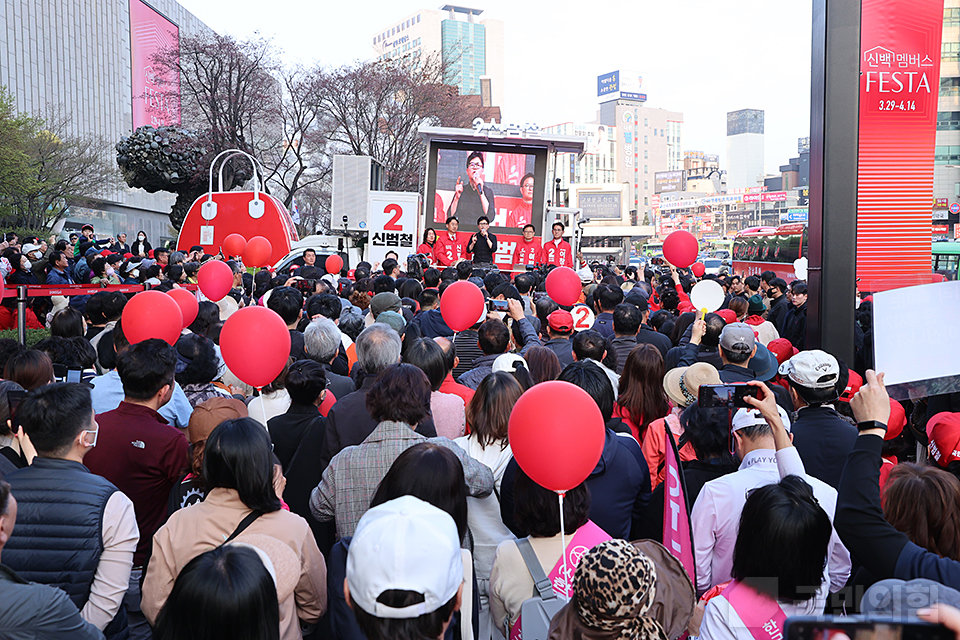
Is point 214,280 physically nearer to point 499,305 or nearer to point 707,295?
point 499,305

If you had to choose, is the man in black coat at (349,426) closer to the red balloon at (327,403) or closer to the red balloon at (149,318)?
the red balloon at (327,403)

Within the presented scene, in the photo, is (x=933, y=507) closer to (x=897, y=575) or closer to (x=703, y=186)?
(x=897, y=575)

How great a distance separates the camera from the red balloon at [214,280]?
7188 millimetres

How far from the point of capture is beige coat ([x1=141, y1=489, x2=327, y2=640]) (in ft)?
8.21

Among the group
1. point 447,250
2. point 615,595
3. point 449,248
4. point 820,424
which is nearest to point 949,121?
point 449,248

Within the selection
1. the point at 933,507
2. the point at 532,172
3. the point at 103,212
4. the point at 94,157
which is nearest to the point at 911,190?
the point at 933,507

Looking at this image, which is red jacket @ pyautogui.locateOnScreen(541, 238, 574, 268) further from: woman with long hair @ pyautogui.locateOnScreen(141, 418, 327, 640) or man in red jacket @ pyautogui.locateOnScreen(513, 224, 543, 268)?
woman with long hair @ pyautogui.locateOnScreen(141, 418, 327, 640)

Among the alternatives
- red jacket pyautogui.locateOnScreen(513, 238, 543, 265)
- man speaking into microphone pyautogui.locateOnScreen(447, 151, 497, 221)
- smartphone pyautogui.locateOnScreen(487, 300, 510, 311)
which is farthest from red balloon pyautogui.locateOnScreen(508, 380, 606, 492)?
man speaking into microphone pyautogui.locateOnScreen(447, 151, 497, 221)

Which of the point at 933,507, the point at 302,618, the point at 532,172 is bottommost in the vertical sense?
the point at 302,618

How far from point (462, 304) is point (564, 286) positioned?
193 cm

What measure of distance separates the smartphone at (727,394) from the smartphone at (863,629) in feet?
6.39

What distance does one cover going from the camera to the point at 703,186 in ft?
517

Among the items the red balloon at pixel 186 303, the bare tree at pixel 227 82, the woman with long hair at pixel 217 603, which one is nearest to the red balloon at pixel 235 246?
the red balloon at pixel 186 303

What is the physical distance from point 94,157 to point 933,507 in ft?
128
